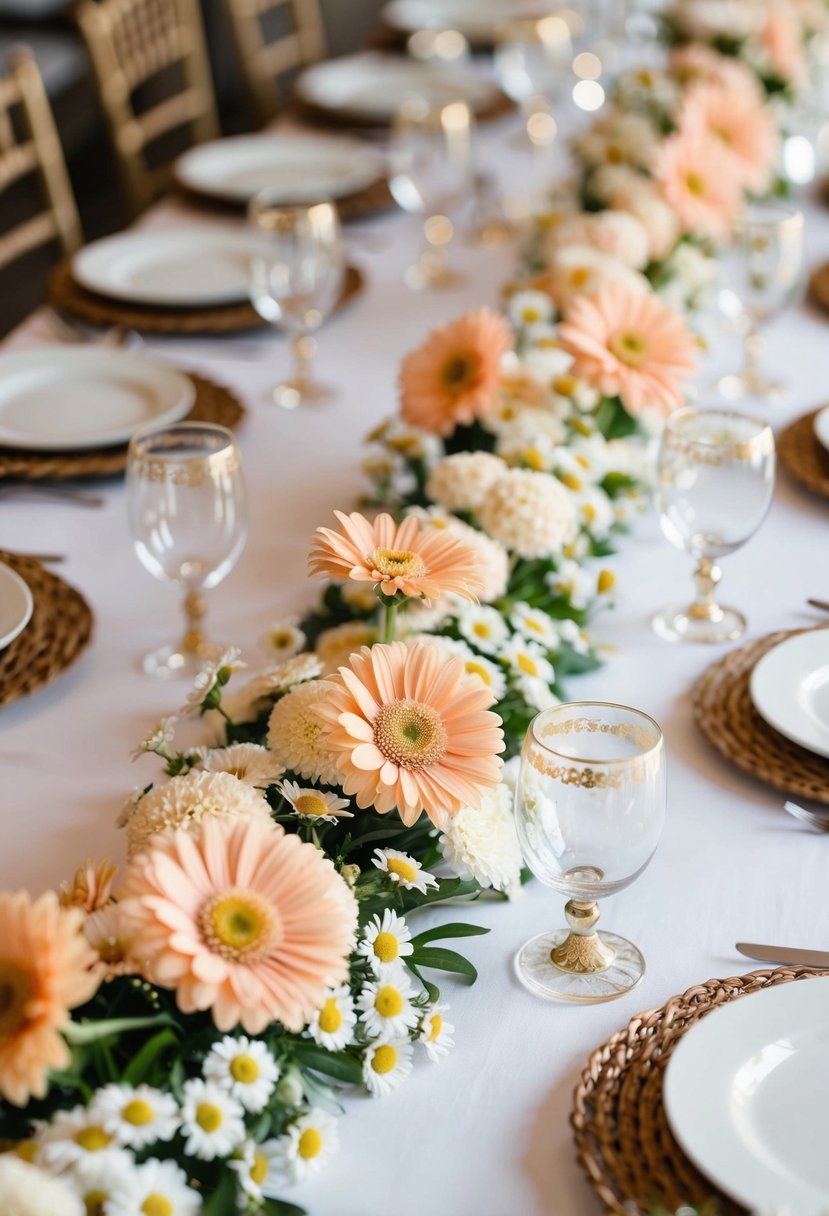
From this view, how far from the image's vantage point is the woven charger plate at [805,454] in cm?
139

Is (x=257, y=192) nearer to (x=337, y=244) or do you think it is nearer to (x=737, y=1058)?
(x=337, y=244)

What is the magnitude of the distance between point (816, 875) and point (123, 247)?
4.45 feet

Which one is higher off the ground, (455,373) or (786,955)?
(455,373)

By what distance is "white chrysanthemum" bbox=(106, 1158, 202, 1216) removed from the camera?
596 mm

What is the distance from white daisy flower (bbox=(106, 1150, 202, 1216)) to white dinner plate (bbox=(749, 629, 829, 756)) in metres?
0.53

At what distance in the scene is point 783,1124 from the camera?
0.67m

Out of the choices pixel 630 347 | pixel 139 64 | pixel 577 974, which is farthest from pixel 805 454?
pixel 139 64

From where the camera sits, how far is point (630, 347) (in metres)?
1.33

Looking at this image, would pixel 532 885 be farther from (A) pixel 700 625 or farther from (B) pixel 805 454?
(B) pixel 805 454

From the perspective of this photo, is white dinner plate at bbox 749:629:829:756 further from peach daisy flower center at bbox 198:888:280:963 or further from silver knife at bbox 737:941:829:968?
peach daisy flower center at bbox 198:888:280:963

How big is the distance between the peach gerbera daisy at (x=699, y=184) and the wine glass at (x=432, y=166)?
0.95 ft

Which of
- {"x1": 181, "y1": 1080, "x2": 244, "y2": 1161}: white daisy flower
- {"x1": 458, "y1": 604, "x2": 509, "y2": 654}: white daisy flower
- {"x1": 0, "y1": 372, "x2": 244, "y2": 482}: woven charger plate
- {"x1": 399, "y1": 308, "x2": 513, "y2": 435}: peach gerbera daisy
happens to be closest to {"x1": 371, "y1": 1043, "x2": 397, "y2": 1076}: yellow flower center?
{"x1": 181, "y1": 1080, "x2": 244, "y2": 1161}: white daisy flower

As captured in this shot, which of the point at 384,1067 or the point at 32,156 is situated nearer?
the point at 384,1067

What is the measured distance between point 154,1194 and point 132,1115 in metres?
0.03
